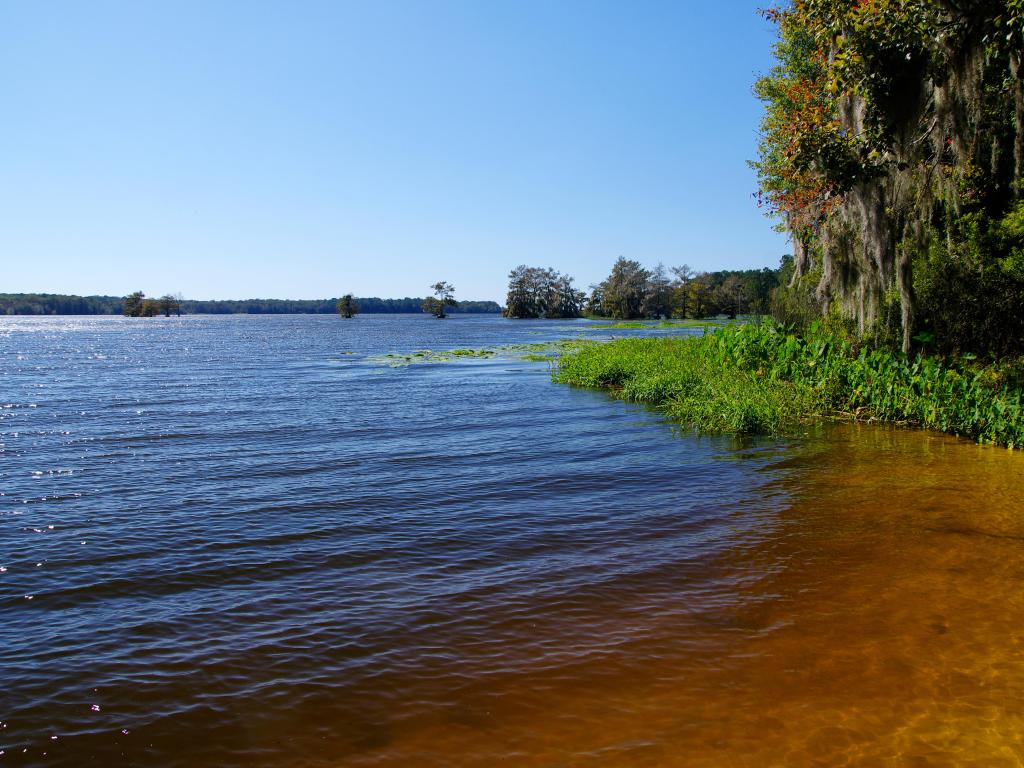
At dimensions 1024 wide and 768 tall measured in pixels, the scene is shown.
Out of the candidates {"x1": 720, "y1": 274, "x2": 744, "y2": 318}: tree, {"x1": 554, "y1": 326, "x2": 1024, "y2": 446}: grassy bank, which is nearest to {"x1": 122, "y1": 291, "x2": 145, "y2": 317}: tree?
{"x1": 720, "y1": 274, "x2": 744, "y2": 318}: tree

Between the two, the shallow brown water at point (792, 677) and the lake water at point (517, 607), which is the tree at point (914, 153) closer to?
the lake water at point (517, 607)

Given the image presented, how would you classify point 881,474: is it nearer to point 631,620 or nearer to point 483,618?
point 631,620

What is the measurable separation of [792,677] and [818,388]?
13.3 meters

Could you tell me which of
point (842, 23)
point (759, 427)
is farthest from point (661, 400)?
point (842, 23)

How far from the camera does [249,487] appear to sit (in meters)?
11.1

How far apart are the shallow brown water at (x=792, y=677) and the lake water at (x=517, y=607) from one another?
0.02m

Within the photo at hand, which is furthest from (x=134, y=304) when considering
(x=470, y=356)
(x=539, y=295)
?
(x=470, y=356)

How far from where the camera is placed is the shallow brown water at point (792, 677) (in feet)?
14.0

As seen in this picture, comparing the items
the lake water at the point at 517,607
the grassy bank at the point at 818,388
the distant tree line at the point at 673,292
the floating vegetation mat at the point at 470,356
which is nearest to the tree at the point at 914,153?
the grassy bank at the point at 818,388

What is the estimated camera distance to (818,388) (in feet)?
55.7

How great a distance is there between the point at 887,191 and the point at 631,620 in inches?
495

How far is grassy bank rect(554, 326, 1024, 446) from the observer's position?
13945 mm

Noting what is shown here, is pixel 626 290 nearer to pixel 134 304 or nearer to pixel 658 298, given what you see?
pixel 658 298

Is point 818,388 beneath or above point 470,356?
beneath
